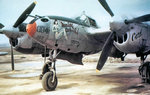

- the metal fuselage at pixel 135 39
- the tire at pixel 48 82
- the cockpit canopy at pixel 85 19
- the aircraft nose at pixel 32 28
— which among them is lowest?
the tire at pixel 48 82

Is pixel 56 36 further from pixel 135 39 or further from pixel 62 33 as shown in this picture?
pixel 135 39

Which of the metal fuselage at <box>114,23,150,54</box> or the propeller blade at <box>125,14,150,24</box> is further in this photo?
the metal fuselage at <box>114,23,150,54</box>

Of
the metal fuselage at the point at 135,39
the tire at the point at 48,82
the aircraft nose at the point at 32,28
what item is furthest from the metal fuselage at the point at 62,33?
the metal fuselage at the point at 135,39

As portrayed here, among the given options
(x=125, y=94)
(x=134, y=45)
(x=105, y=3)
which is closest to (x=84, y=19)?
(x=105, y=3)

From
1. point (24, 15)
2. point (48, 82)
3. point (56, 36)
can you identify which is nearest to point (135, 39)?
point (56, 36)

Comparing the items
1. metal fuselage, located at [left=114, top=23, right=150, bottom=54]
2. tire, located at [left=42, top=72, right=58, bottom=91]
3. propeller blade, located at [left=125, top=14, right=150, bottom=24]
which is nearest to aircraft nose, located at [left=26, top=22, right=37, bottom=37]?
tire, located at [left=42, top=72, right=58, bottom=91]

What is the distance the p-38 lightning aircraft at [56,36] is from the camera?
27.8ft

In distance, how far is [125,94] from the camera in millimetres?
7246

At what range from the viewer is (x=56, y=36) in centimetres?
888

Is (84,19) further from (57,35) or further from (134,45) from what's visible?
(134,45)

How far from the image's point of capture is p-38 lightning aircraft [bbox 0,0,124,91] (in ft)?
27.8

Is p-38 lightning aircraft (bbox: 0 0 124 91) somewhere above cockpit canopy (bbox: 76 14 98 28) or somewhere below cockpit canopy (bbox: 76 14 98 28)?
below

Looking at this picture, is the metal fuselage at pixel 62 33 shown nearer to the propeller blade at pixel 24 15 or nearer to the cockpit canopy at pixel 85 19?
the cockpit canopy at pixel 85 19

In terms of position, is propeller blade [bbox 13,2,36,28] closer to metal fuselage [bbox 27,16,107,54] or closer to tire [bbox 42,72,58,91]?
metal fuselage [bbox 27,16,107,54]
